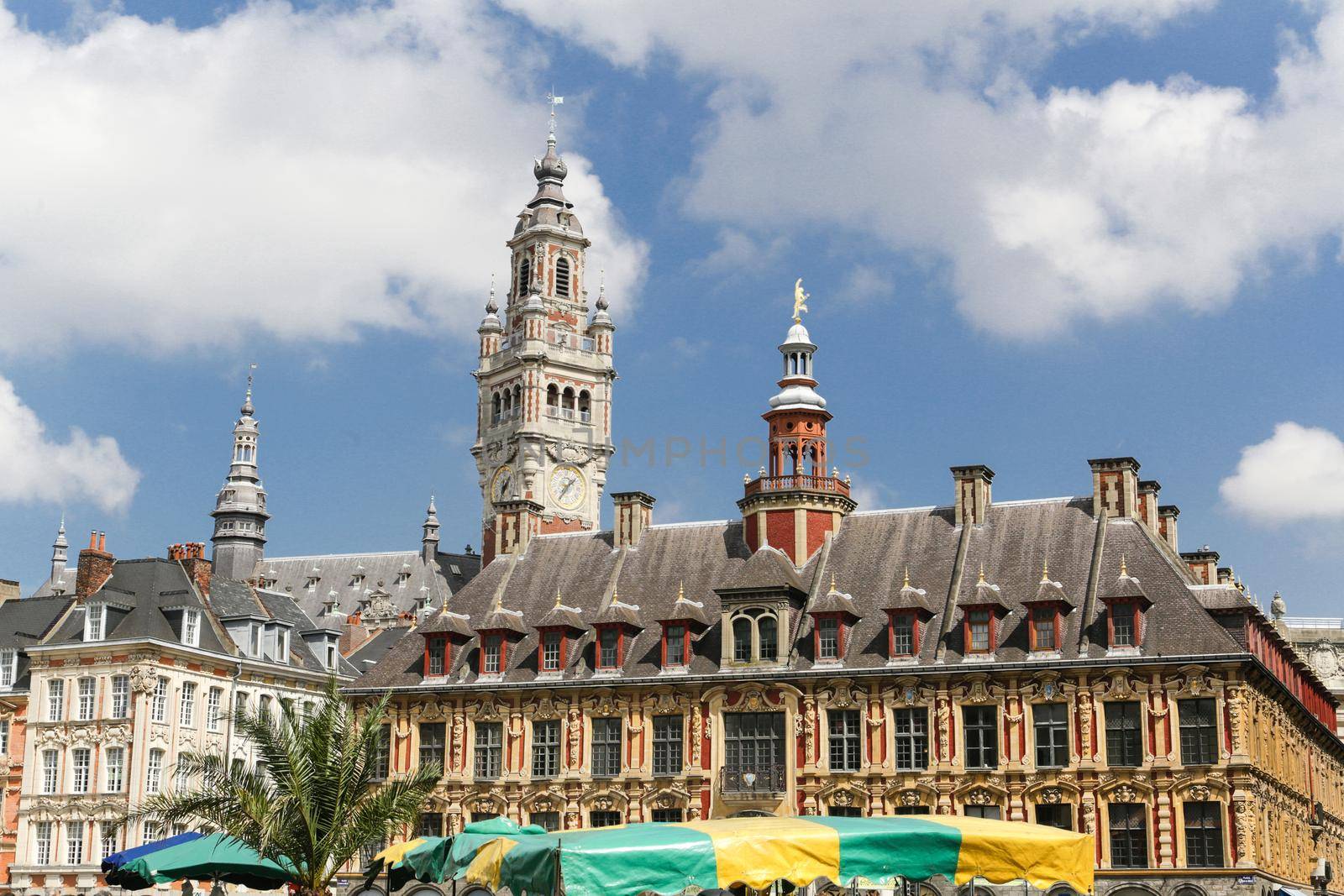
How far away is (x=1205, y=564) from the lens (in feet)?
196

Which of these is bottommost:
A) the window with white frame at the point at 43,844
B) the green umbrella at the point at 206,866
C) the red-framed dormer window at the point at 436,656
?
the window with white frame at the point at 43,844

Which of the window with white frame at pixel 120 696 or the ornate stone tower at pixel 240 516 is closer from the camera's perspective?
the window with white frame at pixel 120 696

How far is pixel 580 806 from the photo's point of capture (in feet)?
184

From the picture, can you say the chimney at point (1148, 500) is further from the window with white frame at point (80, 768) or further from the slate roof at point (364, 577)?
the slate roof at point (364, 577)

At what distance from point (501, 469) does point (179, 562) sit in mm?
50827

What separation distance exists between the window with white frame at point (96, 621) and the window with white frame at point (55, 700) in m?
2.07

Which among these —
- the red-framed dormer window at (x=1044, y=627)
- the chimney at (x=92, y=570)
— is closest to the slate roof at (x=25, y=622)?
the chimney at (x=92, y=570)

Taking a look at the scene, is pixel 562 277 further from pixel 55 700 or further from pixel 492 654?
pixel 492 654

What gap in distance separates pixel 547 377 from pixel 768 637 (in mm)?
67086

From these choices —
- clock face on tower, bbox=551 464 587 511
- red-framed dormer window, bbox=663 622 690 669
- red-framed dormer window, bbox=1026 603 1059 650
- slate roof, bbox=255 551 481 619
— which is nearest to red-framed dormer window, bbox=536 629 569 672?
red-framed dormer window, bbox=663 622 690 669

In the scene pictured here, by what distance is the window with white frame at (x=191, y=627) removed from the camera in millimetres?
66125

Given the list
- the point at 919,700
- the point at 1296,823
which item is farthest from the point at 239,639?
the point at 1296,823

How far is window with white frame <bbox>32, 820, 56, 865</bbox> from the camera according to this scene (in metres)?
64.0

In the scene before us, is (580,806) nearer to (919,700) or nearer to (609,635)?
(609,635)
